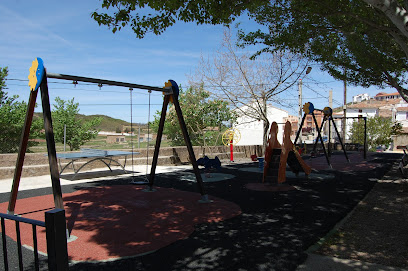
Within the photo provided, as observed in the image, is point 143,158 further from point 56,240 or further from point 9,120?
point 56,240

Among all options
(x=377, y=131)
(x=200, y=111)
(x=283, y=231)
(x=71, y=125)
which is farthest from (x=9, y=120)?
(x=377, y=131)

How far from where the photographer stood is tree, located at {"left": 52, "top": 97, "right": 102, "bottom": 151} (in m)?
17.1

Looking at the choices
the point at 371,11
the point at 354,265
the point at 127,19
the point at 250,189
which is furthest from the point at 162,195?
the point at 371,11

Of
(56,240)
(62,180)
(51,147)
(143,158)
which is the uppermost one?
(51,147)

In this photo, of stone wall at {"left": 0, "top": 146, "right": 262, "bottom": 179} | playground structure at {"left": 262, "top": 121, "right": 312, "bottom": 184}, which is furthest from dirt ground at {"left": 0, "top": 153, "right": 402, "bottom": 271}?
stone wall at {"left": 0, "top": 146, "right": 262, "bottom": 179}

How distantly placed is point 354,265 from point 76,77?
4.98m

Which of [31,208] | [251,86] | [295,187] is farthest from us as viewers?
[251,86]

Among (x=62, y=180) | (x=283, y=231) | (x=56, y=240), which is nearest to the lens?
(x=56, y=240)

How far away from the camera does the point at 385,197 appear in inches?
296

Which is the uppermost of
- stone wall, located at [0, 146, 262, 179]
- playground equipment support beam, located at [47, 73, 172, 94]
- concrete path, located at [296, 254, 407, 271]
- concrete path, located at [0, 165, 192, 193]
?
playground equipment support beam, located at [47, 73, 172, 94]

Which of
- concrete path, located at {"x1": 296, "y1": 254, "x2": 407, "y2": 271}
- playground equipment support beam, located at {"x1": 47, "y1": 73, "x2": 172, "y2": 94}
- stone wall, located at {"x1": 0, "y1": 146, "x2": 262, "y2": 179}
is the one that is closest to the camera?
concrete path, located at {"x1": 296, "y1": 254, "x2": 407, "y2": 271}

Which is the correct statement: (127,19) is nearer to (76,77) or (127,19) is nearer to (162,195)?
(76,77)

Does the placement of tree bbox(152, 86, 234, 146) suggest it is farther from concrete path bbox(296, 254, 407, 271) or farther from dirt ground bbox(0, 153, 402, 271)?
concrete path bbox(296, 254, 407, 271)

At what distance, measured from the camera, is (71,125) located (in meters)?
17.4
